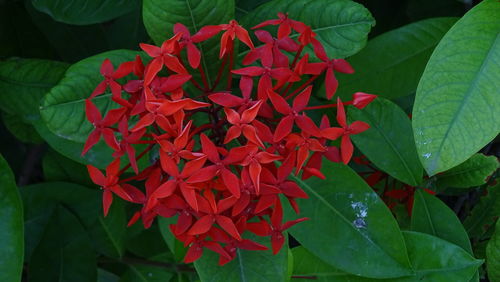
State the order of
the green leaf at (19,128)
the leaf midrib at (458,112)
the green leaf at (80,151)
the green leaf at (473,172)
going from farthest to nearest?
1. the green leaf at (19,128)
2. the green leaf at (80,151)
3. the green leaf at (473,172)
4. the leaf midrib at (458,112)

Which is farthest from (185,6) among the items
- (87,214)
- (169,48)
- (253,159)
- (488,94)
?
(87,214)

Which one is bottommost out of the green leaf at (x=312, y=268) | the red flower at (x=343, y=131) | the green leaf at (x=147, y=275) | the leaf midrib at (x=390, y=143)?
the green leaf at (x=147, y=275)

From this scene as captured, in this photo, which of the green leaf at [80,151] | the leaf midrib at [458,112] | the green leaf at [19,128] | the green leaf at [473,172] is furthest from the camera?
the green leaf at [19,128]

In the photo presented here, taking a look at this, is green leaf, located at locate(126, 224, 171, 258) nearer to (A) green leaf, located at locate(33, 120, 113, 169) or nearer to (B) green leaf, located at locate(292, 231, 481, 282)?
(A) green leaf, located at locate(33, 120, 113, 169)

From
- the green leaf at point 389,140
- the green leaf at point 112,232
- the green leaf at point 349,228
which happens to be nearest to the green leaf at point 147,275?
the green leaf at point 112,232

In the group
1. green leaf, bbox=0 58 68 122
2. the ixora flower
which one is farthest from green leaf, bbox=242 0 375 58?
green leaf, bbox=0 58 68 122

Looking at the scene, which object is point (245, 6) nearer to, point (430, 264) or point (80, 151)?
point (80, 151)

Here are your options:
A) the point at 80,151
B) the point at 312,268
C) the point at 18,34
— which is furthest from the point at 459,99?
the point at 18,34

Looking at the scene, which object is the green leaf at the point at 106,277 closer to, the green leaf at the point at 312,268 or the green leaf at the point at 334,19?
the green leaf at the point at 312,268
